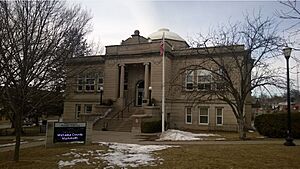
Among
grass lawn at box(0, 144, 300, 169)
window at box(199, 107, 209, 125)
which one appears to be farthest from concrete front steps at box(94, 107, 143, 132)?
grass lawn at box(0, 144, 300, 169)

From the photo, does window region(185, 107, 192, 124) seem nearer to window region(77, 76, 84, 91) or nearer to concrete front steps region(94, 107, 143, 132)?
concrete front steps region(94, 107, 143, 132)

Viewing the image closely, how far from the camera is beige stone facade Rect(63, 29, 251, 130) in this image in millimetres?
31625

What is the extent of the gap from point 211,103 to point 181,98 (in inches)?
140

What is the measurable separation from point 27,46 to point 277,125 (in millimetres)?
16076

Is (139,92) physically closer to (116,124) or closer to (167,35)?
(116,124)

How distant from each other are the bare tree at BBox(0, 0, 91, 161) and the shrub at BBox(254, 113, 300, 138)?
13.6m

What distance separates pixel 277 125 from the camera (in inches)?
762

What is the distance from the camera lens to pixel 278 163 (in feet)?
32.4

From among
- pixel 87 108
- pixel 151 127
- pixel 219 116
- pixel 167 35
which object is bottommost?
pixel 151 127

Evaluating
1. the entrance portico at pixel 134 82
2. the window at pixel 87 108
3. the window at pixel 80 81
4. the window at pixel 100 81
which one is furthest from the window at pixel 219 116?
the window at pixel 87 108

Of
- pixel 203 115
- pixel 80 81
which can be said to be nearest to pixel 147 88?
pixel 203 115

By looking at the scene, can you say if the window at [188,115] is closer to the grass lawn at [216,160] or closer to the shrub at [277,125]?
the shrub at [277,125]

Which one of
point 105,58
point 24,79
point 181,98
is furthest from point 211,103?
point 24,79

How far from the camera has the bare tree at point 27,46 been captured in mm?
10938
